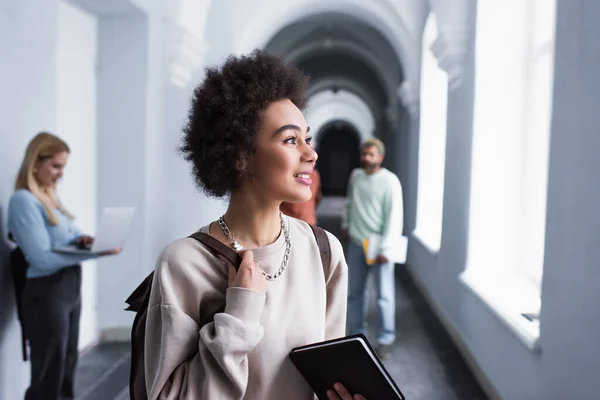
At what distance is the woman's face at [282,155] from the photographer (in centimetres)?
137

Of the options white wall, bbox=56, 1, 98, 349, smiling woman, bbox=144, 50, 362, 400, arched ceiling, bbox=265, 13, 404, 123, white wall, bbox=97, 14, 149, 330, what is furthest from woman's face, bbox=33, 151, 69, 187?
arched ceiling, bbox=265, 13, 404, 123

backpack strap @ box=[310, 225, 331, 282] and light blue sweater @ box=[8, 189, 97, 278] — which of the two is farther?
light blue sweater @ box=[8, 189, 97, 278]

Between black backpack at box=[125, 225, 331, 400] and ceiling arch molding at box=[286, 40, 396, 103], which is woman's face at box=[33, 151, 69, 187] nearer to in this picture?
black backpack at box=[125, 225, 331, 400]

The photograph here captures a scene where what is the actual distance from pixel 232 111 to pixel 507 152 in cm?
402

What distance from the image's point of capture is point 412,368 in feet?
15.9

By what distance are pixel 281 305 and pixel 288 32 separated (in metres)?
12.8

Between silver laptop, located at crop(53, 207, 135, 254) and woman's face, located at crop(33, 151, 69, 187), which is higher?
woman's face, located at crop(33, 151, 69, 187)

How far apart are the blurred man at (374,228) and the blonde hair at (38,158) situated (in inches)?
104

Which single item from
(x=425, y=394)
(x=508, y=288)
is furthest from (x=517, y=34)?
(x=425, y=394)

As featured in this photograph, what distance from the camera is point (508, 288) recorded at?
4.50 meters

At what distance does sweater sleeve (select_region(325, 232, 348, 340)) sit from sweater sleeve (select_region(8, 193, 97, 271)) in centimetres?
211

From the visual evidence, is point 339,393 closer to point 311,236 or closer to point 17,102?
point 311,236

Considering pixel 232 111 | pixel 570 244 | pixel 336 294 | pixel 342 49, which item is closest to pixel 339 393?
pixel 336 294

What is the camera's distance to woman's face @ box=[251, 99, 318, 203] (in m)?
1.37
